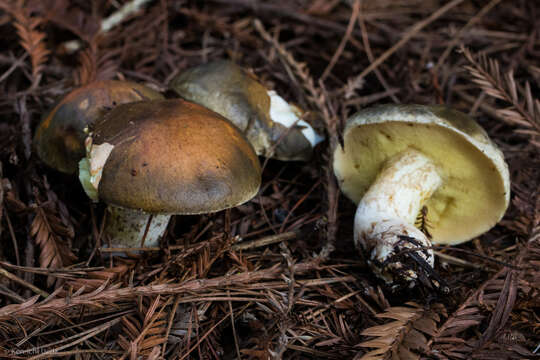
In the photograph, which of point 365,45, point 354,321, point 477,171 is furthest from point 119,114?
point 365,45

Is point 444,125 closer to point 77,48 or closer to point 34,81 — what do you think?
point 34,81

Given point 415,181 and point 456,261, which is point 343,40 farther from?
point 456,261

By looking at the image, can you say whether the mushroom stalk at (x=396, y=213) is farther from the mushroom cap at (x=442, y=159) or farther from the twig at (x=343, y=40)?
the twig at (x=343, y=40)

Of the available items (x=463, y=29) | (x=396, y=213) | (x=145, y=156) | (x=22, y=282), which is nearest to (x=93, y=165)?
(x=145, y=156)

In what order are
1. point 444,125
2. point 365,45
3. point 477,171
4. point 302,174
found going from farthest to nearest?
point 365,45, point 302,174, point 477,171, point 444,125

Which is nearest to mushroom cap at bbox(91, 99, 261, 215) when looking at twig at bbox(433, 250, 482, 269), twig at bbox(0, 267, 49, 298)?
twig at bbox(0, 267, 49, 298)

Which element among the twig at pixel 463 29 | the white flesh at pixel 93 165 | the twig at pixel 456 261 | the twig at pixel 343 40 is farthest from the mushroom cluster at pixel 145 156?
the twig at pixel 463 29

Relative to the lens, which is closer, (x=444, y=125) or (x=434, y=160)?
(x=444, y=125)
